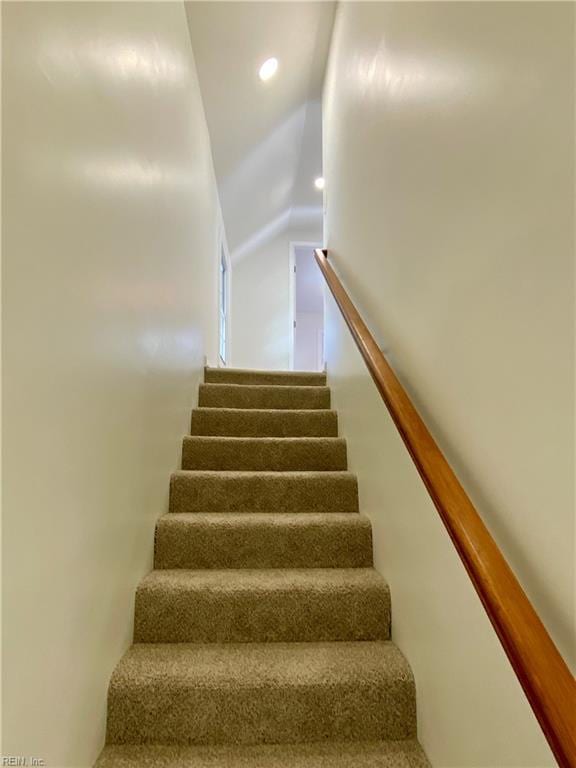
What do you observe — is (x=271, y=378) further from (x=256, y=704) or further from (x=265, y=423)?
(x=256, y=704)

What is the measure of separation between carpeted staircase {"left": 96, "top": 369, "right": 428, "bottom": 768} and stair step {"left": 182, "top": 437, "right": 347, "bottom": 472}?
13 centimetres

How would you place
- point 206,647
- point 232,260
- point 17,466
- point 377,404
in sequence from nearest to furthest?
point 17,466, point 206,647, point 377,404, point 232,260

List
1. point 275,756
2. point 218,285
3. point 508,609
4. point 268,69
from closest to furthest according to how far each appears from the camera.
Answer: point 508,609
point 275,756
point 268,69
point 218,285

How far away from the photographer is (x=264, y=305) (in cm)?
625

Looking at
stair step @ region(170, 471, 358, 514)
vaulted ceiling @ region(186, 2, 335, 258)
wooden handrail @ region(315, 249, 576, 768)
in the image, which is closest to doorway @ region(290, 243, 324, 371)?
vaulted ceiling @ region(186, 2, 335, 258)

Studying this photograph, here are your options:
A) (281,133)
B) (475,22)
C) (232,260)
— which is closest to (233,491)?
(475,22)

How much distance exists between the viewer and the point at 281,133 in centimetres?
411

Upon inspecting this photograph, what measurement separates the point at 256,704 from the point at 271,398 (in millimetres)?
1908

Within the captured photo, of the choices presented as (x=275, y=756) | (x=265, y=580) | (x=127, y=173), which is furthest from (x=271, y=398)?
(x=275, y=756)

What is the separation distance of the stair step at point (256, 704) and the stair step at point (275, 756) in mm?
18

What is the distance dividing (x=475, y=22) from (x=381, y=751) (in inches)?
71.7

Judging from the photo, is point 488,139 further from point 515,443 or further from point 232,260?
point 232,260

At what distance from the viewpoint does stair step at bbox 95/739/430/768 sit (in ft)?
3.81

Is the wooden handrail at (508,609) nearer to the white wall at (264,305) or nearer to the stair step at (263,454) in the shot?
the stair step at (263,454)
